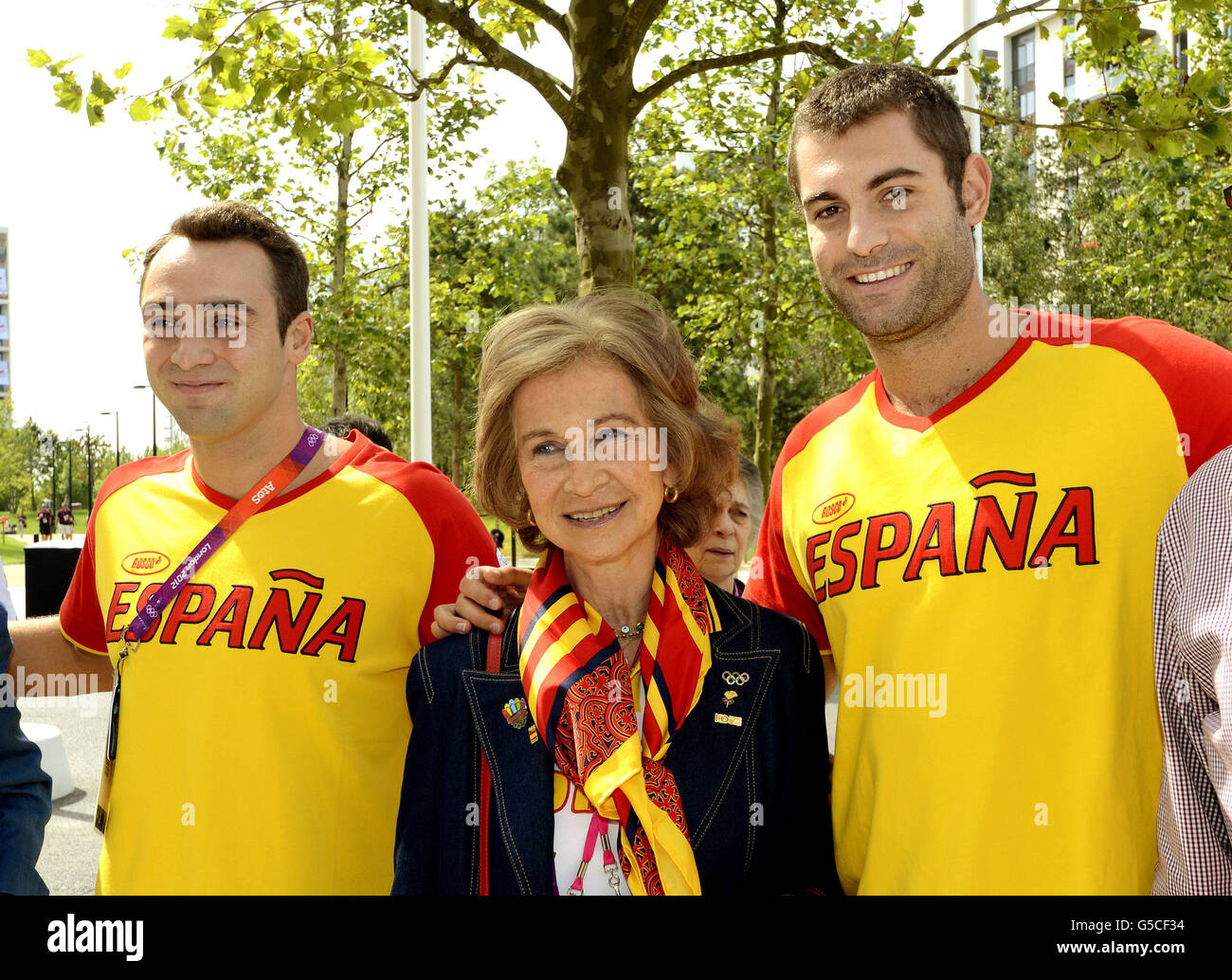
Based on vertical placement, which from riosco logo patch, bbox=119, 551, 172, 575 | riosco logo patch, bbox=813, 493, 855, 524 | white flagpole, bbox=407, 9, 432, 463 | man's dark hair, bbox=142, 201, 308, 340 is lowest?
riosco logo patch, bbox=119, 551, 172, 575

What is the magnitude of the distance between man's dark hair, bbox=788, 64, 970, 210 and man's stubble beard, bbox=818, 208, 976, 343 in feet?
0.60

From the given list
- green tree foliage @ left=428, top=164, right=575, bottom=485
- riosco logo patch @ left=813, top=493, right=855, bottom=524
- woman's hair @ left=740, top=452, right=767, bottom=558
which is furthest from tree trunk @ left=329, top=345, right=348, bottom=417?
riosco logo patch @ left=813, top=493, right=855, bottom=524

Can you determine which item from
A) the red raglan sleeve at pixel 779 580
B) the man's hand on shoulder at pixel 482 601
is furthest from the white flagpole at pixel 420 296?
the man's hand on shoulder at pixel 482 601

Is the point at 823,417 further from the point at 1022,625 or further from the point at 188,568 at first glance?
the point at 188,568

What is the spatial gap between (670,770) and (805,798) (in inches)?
12.9

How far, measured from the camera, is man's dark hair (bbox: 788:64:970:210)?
9.53 feet

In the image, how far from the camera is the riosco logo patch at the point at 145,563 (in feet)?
10.2

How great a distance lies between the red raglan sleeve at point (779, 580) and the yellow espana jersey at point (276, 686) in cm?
79

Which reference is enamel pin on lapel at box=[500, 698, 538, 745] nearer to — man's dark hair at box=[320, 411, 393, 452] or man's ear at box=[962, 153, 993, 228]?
man's ear at box=[962, 153, 993, 228]

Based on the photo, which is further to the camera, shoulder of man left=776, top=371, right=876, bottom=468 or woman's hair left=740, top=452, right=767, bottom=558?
woman's hair left=740, top=452, right=767, bottom=558

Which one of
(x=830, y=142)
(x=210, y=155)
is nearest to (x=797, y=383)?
(x=210, y=155)

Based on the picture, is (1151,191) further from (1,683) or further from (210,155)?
(1,683)

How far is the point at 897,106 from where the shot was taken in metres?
2.90

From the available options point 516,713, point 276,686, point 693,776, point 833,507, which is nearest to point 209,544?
point 276,686
